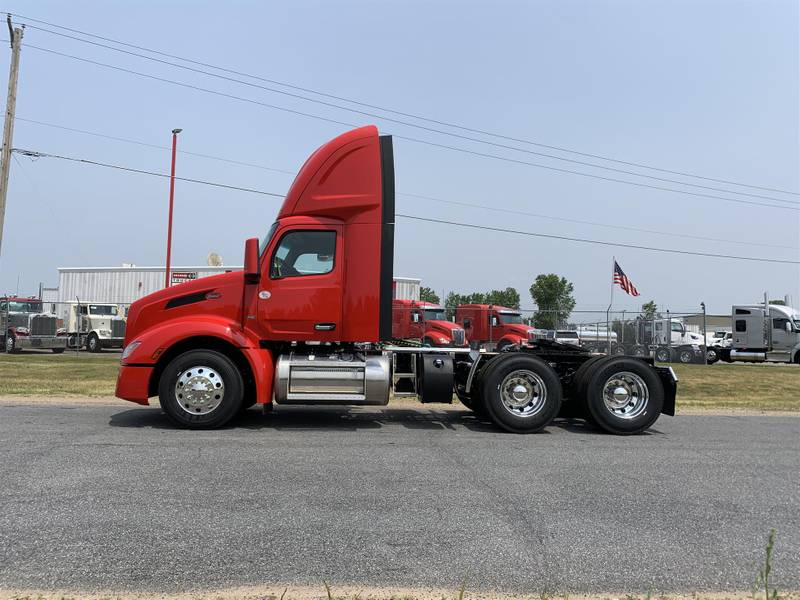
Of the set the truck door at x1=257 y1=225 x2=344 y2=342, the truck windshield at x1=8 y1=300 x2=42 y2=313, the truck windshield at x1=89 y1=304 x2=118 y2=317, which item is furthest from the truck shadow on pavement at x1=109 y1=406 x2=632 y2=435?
the truck windshield at x1=8 y1=300 x2=42 y2=313

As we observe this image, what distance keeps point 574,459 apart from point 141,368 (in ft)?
18.1

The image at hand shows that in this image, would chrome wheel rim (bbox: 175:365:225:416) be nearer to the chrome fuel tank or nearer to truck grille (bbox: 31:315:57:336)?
the chrome fuel tank

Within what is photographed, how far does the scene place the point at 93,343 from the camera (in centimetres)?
2889

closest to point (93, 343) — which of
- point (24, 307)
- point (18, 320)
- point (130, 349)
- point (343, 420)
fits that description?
point (18, 320)

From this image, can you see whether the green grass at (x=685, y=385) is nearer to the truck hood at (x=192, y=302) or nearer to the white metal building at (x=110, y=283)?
the truck hood at (x=192, y=302)

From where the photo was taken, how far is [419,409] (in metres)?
10.6

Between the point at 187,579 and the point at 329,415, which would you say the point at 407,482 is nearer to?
the point at 187,579

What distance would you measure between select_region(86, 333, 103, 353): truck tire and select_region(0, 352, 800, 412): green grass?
8.11 meters

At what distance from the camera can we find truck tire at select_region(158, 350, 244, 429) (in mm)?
7645

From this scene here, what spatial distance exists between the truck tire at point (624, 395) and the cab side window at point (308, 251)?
4023 mm

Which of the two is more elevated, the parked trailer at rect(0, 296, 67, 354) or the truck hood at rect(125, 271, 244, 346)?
the truck hood at rect(125, 271, 244, 346)

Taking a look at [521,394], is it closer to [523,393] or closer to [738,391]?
[523,393]

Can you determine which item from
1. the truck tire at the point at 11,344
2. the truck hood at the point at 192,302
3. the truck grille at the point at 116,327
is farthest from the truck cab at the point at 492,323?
the truck tire at the point at 11,344

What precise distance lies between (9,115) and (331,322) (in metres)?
18.1
